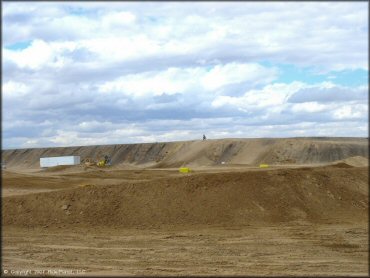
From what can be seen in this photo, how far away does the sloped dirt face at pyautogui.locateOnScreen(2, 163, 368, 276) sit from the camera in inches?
578

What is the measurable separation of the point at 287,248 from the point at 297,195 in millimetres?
7728

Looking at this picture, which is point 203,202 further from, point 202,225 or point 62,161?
point 62,161

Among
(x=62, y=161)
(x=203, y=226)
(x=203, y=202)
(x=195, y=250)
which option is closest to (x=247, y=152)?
(x=62, y=161)

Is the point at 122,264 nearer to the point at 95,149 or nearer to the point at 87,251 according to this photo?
the point at 87,251

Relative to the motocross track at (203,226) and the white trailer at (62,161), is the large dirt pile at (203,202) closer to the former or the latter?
the motocross track at (203,226)

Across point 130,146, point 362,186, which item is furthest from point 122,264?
point 130,146

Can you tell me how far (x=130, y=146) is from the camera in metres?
102

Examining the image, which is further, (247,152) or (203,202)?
(247,152)

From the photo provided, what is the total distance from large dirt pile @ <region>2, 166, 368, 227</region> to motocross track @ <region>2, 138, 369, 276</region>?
44 mm

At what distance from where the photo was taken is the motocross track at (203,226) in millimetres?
14547

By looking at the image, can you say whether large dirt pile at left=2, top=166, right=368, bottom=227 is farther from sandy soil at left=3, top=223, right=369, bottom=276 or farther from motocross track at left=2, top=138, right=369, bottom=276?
sandy soil at left=3, top=223, right=369, bottom=276

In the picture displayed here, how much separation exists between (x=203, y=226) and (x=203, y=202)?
1.94 m

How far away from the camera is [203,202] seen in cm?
2388

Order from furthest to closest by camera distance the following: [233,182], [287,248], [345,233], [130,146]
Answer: [130,146] < [233,182] < [345,233] < [287,248]
